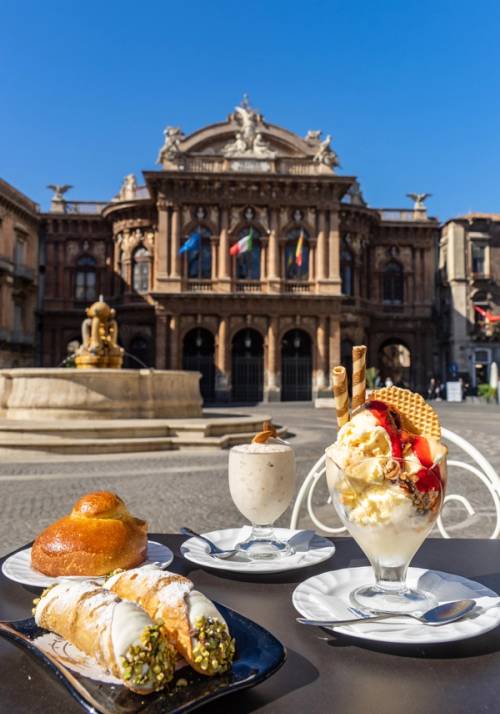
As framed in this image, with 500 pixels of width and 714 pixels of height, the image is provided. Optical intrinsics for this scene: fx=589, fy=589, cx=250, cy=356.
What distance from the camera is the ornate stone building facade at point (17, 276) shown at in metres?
31.8

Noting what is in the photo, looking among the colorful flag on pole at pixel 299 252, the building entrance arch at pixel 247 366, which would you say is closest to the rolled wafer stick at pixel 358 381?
the colorful flag on pole at pixel 299 252

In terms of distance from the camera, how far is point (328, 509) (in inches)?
257

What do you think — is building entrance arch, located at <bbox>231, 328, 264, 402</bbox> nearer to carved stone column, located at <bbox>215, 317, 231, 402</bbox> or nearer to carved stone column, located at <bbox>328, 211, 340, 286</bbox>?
carved stone column, located at <bbox>215, 317, 231, 402</bbox>

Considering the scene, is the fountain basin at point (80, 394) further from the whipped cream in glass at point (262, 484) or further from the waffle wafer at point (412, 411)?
the waffle wafer at point (412, 411)

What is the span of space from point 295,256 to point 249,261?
2.37 meters

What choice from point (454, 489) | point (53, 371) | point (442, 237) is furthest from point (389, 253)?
point (454, 489)

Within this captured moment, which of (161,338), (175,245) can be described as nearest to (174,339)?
(161,338)

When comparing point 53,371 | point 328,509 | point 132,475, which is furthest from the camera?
point 53,371

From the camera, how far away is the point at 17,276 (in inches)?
1293

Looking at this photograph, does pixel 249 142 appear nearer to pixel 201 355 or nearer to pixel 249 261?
pixel 249 261

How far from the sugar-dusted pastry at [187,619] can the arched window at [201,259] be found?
94.9 ft

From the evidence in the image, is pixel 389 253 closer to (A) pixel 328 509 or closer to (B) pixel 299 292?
(B) pixel 299 292

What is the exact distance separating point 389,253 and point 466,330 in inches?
269

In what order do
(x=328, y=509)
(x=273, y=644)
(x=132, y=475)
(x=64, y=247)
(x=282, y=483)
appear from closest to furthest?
(x=273, y=644)
(x=282, y=483)
(x=328, y=509)
(x=132, y=475)
(x=64, y=247)
